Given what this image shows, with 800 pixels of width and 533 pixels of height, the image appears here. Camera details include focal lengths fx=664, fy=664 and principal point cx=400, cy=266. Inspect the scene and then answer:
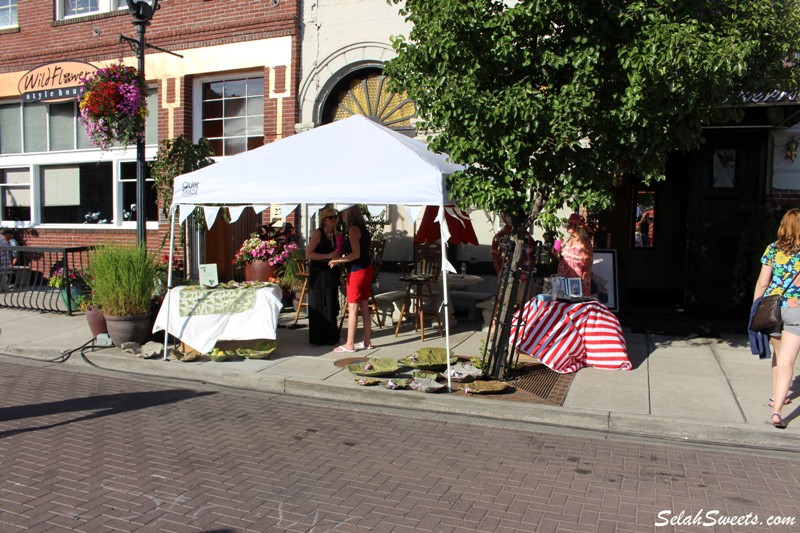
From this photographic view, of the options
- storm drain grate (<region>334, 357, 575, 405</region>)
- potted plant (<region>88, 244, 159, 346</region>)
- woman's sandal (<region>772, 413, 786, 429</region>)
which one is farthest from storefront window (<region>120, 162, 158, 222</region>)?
woman's sandal (<region>772, 413, 786, 429</region>)

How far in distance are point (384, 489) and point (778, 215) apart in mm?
7830

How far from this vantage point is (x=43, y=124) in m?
15.7

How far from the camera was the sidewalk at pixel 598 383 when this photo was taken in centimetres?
598

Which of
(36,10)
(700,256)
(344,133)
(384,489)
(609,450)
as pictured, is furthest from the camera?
(36,10)

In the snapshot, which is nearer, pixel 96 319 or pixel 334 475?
pixel 334 475

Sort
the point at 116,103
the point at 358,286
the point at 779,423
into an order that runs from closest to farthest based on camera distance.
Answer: the point at 779,423 → the point at 358,286 → the point at 116,103

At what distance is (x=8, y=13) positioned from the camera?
52.5 ft

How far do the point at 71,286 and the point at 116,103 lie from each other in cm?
384

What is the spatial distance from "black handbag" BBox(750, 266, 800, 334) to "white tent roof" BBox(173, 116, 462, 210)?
3.16 metres

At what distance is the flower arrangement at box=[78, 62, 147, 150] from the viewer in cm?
987

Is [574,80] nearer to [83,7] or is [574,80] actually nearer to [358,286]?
[358,286]

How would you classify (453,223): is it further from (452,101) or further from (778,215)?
(778,215)

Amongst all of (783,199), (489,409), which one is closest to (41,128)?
(489,409)

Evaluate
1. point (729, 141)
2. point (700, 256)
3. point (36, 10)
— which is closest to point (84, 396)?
point (700, 256)
